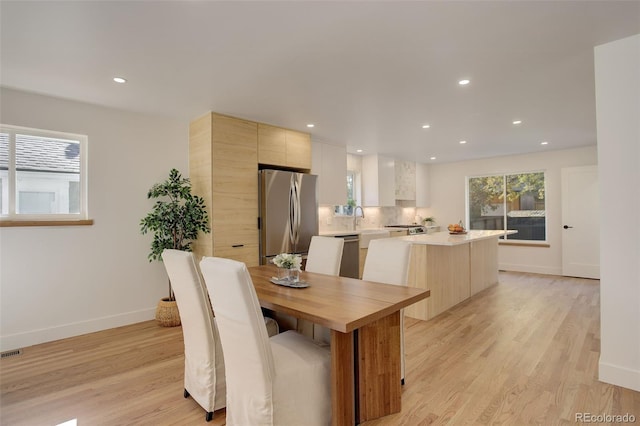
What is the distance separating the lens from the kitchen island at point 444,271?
3.76 m

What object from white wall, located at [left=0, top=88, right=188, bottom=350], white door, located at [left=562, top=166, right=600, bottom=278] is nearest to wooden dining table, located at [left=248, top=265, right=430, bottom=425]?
white wall, located at [left=0, top=88, right=188, bottom=350]

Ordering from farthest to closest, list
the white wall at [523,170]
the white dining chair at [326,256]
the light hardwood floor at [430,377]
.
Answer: the white wall at [523,170]
the white dining chair at [326,256]
the light hardwood floor at [430,377]

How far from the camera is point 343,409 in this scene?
5.52 ft

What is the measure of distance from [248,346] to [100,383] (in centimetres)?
171

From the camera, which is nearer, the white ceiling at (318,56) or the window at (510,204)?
the white ceiling at (318,56)

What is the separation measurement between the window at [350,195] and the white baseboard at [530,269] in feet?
11.5

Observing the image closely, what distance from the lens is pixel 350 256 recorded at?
17.5 feet

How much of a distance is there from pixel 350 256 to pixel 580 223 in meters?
4.36

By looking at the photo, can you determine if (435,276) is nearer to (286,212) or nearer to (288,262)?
(286,212)

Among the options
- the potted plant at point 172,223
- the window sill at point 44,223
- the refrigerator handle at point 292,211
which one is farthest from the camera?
the refrigerator handle at point 292,211

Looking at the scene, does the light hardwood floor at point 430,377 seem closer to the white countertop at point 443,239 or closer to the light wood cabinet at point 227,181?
the white countertop at point 443,239

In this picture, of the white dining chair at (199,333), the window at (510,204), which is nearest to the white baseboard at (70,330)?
the white dining chair at (199,333)

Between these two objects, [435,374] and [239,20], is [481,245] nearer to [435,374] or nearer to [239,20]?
[435,374]

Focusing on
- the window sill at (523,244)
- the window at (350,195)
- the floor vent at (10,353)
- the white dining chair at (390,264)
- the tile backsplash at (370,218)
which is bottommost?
the floor vent at (10,353)
